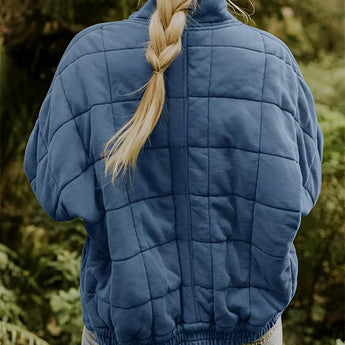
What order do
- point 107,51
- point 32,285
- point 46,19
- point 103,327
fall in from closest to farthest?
1. point 107,51
2. point 103,327
3. point 32,285
4. point 46,19

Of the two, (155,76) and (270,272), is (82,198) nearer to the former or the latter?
(155,76)

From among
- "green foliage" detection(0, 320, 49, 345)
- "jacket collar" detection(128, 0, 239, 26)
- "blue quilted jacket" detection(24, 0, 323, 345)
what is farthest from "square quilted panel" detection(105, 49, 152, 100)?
"green foliage" detection(0, 320, 49, 345)

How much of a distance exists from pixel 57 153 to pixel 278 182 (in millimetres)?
551

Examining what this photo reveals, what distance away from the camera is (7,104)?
3203 mm

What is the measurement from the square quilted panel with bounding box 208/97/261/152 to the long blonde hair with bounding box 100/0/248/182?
0.45 feet

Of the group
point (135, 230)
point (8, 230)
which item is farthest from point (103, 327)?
point (8, 230)

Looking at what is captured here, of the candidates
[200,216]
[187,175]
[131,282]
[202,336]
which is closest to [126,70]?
[187,175]

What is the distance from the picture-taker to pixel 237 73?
1.12 m

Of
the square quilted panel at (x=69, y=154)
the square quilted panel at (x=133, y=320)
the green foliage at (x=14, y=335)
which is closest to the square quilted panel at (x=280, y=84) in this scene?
the square quilted panel at (x=69, y=154)

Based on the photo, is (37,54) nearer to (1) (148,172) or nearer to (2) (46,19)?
(2) (46,19)

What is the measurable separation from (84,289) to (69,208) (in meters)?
0.26

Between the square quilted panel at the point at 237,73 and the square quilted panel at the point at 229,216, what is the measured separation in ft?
0.86

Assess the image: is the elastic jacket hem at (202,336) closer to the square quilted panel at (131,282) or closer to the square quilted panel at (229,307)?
the square quilted panel at (229,307)

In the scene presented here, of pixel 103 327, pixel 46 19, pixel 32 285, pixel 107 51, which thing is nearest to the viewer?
pixel 107 51
